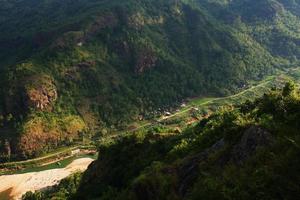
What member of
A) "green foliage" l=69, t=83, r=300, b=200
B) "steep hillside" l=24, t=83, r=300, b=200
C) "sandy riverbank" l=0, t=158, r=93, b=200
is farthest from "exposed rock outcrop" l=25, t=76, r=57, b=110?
"steep hillside" l=24, t=83, r=300, b=200

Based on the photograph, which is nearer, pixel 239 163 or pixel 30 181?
pixel 239 163

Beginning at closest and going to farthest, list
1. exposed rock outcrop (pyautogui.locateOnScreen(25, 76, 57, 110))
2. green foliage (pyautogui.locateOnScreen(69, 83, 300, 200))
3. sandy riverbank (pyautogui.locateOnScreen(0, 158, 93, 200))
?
green foliage (pyautogui.locateOnScreen(69, 83, 300, 200)) → sandy riverbank (pyautogui.locateOnScreen(0, 158, 93, 200)) → exposed rock outcrop (pyautogui.locateOnScreen(25, 76, 57, 110))

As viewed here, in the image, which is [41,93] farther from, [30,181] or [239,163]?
[239,163]

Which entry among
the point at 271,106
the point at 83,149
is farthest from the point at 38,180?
the point at 271,106

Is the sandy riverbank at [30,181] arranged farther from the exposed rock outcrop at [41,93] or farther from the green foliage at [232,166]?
the green foliage at [232,166]

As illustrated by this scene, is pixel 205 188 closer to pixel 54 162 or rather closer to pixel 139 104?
pixel 54 162

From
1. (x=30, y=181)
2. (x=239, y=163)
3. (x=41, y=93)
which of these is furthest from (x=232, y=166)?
(x=41, y=93)

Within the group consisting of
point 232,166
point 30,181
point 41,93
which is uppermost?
point 41,93

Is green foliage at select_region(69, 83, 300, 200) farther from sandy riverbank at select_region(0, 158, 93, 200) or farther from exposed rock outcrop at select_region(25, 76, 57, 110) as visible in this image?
exposed rock outcrop at select_region(25, 76, 57, 110)
